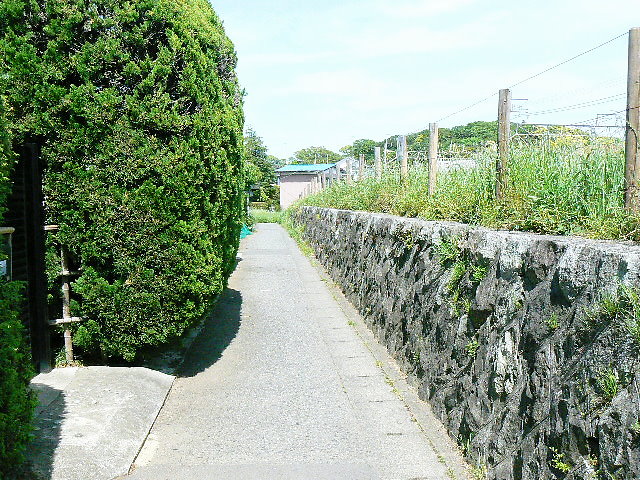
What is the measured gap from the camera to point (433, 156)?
23.2ft

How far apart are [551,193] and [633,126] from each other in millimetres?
893

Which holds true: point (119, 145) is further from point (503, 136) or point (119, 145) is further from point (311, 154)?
point (311, 154)

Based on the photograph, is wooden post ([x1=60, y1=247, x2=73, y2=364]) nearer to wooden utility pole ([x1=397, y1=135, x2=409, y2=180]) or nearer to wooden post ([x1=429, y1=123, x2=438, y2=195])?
wooden post ([x1=429, y1=123, x2=438, y2=195])

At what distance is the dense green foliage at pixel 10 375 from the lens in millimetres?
3232

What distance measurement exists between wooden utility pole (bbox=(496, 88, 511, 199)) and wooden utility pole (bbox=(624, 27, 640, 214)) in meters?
1.51

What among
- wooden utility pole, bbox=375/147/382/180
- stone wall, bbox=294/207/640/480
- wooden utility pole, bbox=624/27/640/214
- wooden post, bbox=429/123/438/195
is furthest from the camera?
wooden utility pole, bbox=375/147/382/180

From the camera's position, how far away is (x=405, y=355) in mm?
6145

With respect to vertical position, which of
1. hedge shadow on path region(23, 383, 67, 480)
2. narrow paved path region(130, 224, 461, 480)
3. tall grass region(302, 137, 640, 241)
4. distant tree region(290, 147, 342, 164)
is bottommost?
narrow paved path region(130, 224, 461, 480)

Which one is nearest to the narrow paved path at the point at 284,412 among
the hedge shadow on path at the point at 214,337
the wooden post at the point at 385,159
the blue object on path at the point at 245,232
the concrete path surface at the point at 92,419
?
the hedge shadow on path at the point at 214,337

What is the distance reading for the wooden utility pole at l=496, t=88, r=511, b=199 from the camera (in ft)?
16.2

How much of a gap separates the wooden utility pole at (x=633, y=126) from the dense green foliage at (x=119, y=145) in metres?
3.52

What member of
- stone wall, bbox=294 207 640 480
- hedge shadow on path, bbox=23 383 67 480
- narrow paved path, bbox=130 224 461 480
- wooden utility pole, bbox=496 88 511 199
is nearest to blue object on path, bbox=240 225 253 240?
narrow paved path, bbox=130 224 461 480

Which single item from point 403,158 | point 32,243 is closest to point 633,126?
point 32,243

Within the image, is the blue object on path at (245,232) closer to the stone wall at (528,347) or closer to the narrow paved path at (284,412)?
the narrow paved path at (284,412)
